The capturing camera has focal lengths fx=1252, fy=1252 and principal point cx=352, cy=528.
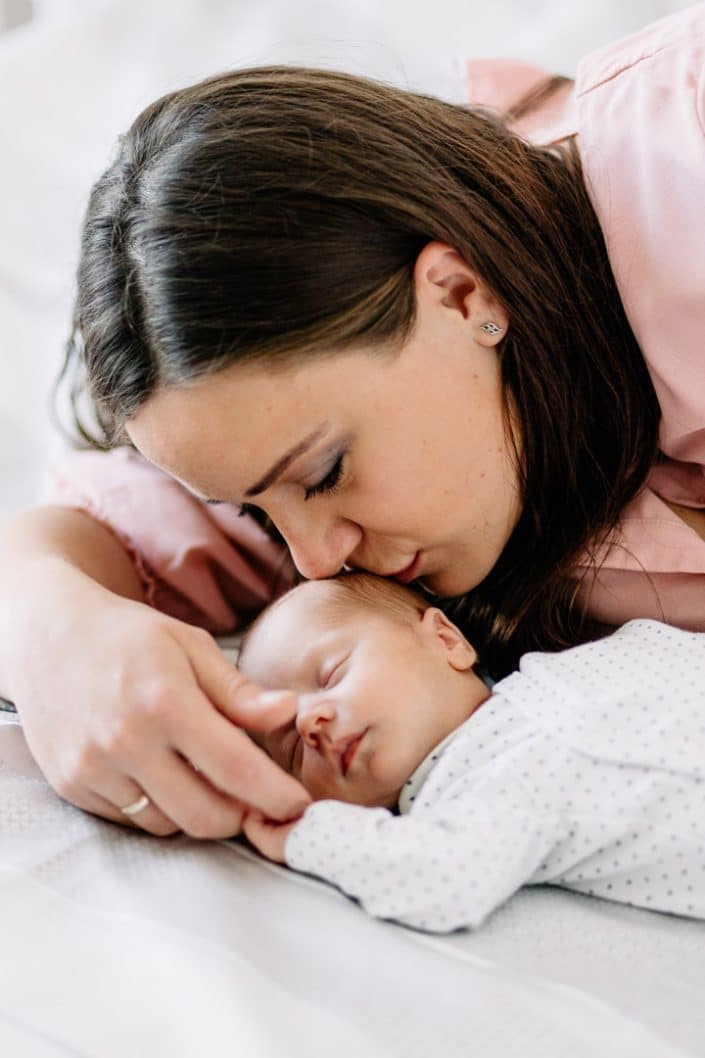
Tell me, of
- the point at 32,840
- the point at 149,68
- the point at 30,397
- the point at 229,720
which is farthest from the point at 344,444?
the point at 149,68

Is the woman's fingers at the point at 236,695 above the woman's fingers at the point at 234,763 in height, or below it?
above

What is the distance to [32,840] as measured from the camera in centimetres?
85

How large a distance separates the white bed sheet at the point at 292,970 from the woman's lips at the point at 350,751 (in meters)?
0.10

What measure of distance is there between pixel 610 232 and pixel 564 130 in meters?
0.14

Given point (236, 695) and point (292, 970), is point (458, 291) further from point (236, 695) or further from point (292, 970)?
point (292, 970)

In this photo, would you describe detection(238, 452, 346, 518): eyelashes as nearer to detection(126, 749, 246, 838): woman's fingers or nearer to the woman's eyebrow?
the woman's eyebrow

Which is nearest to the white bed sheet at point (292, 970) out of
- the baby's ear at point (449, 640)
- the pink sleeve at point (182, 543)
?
the baby's ear at point (449, 640)

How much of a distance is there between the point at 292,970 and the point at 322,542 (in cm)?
36

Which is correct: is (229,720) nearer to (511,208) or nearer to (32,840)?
(32,840)

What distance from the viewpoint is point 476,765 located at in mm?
869

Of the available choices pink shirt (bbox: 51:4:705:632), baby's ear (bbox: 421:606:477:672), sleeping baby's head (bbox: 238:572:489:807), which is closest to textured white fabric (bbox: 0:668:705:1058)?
sleeping baby's head (bbox: 238:572:489:807)

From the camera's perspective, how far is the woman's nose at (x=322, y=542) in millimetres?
964

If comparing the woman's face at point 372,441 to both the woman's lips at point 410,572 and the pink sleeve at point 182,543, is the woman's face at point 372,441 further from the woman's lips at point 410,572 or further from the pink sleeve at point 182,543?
the pink sleeve at point 182,543

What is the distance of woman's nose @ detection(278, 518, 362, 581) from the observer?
964 millimetres
